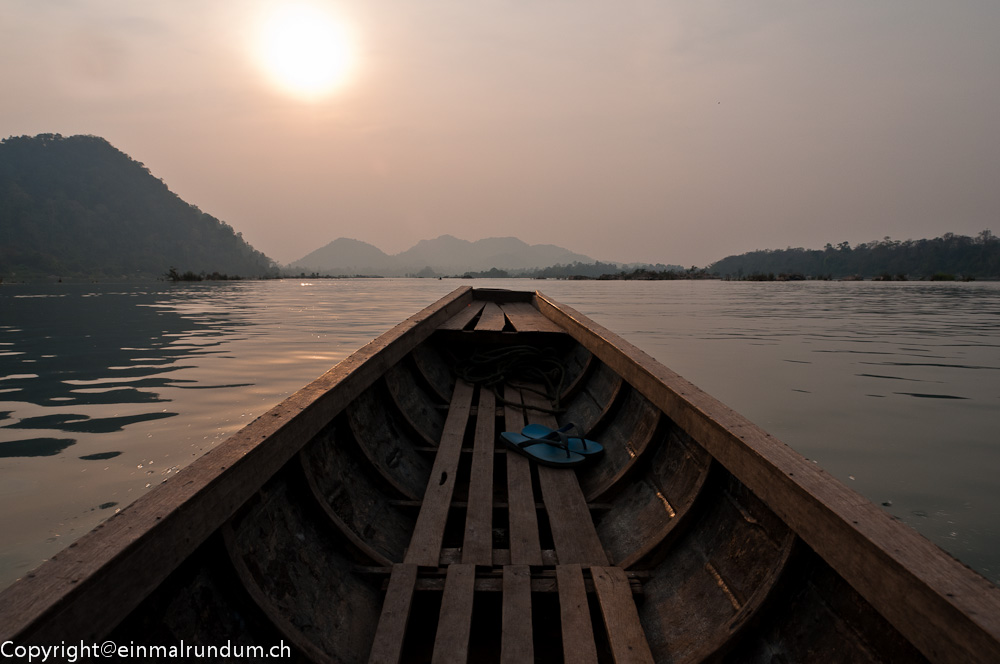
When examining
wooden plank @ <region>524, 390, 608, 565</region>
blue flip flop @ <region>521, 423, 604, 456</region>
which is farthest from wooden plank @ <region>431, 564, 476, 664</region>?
blue flip flop @ <region>521, 423, 604, 456</region>

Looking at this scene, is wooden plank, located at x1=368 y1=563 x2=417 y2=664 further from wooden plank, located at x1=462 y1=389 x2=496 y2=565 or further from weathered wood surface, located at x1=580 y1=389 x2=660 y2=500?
weathered wood surface, located at x1=580 y1=389 x2=660 y2=500

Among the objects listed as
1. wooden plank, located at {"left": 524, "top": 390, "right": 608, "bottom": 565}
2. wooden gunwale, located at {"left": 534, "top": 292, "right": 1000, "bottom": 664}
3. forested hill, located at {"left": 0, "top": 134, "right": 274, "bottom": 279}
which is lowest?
wooden plank, located at {"left": 524, "top": 390, "right": 608, "bottom": 565}

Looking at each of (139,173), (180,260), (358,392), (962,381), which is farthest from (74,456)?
(139,173)

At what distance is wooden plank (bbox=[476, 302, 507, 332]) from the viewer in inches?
233

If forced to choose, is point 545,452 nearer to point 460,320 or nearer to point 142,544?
point 142,544

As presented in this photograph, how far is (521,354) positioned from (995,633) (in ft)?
15.9

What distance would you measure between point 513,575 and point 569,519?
743 millimetres

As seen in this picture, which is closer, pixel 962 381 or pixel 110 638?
pixel 110 638

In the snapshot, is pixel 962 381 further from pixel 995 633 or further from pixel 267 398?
pixel 267 398

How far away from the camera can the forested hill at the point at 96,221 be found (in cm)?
13450

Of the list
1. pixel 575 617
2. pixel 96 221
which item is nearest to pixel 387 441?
pixel 575 617

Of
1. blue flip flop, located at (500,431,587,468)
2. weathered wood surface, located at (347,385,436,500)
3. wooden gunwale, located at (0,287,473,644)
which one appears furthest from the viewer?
blue flip flop, located at (500,431,587,468)

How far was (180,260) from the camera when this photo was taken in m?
159

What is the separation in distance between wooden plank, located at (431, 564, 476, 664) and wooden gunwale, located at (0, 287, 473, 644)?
2.93 ft
